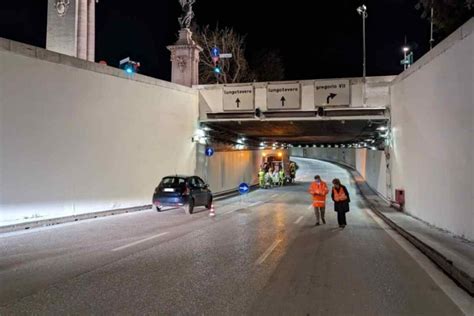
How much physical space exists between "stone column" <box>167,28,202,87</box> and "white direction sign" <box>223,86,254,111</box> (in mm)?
2486

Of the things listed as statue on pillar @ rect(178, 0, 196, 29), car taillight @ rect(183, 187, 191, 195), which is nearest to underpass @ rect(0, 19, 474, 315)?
car taillight @ rect(183, 187, 191, 195)

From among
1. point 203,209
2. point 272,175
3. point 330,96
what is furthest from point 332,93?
point 272,175

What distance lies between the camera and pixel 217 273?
8023 mm

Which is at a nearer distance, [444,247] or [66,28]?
[444,247]

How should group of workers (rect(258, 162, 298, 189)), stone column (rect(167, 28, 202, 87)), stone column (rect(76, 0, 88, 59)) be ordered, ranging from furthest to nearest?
group of workers (rect(258, 162, 298, 189))
stone column (rect(167, 28, 202, 87))
stone column (rect(76, 0, 88, 59))

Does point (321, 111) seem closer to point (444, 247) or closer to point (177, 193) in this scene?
point (177, 193)

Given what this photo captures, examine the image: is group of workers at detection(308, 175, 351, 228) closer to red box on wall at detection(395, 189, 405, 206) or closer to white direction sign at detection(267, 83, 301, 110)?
red box on wall at detection(395, 189, 405, 206)

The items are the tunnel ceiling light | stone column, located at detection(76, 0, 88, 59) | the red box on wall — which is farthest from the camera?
the tunnel ceiling light

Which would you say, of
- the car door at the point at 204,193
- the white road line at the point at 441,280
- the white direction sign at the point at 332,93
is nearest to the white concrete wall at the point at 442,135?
the white road line at the point at 441,280

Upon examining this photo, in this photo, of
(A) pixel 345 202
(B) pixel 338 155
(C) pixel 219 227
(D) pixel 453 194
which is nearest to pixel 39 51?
(C) pixel 219 227

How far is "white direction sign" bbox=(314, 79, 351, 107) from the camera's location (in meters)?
24.6

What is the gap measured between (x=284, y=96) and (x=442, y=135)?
12818 millimetres

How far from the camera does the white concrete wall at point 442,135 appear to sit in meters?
11.5

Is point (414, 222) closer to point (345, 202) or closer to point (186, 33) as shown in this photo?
point (345, 202)
